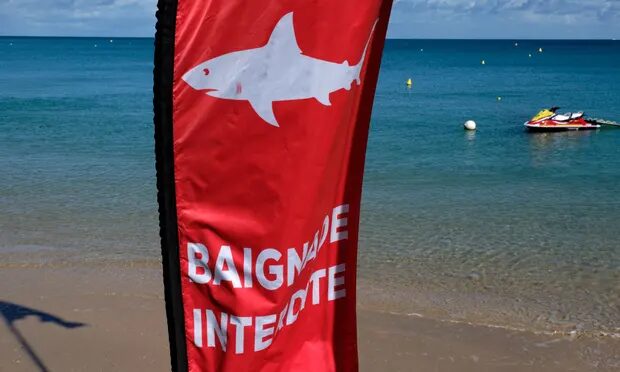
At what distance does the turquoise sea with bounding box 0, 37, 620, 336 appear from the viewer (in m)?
10.5

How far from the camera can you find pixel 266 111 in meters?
2.54

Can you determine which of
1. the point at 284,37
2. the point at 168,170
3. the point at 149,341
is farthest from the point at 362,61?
the point at 149,341

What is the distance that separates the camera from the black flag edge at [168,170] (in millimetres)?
2285

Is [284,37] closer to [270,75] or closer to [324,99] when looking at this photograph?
[270,75]

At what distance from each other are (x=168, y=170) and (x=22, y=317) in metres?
7.17

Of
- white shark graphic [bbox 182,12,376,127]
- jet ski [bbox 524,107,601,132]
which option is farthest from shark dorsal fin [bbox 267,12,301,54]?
jet ski [bbox 524,107,601,132]

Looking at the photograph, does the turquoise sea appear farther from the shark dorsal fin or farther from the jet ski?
the shark dorsal fin

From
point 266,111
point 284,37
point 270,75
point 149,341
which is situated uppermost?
point 284,37

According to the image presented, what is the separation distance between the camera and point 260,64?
2480mm

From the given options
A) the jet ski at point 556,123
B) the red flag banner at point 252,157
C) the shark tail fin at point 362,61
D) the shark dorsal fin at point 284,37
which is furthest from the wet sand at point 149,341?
the jet ski at point 556,123

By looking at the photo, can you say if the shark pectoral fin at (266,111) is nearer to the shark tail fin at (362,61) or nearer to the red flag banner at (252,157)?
the red flag banner at (252,157)

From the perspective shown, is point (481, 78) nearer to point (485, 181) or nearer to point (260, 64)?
point (485, 181)

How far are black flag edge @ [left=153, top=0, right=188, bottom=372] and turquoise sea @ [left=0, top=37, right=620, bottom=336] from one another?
7.26 metres

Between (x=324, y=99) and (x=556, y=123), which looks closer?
(x=324, y=99)
